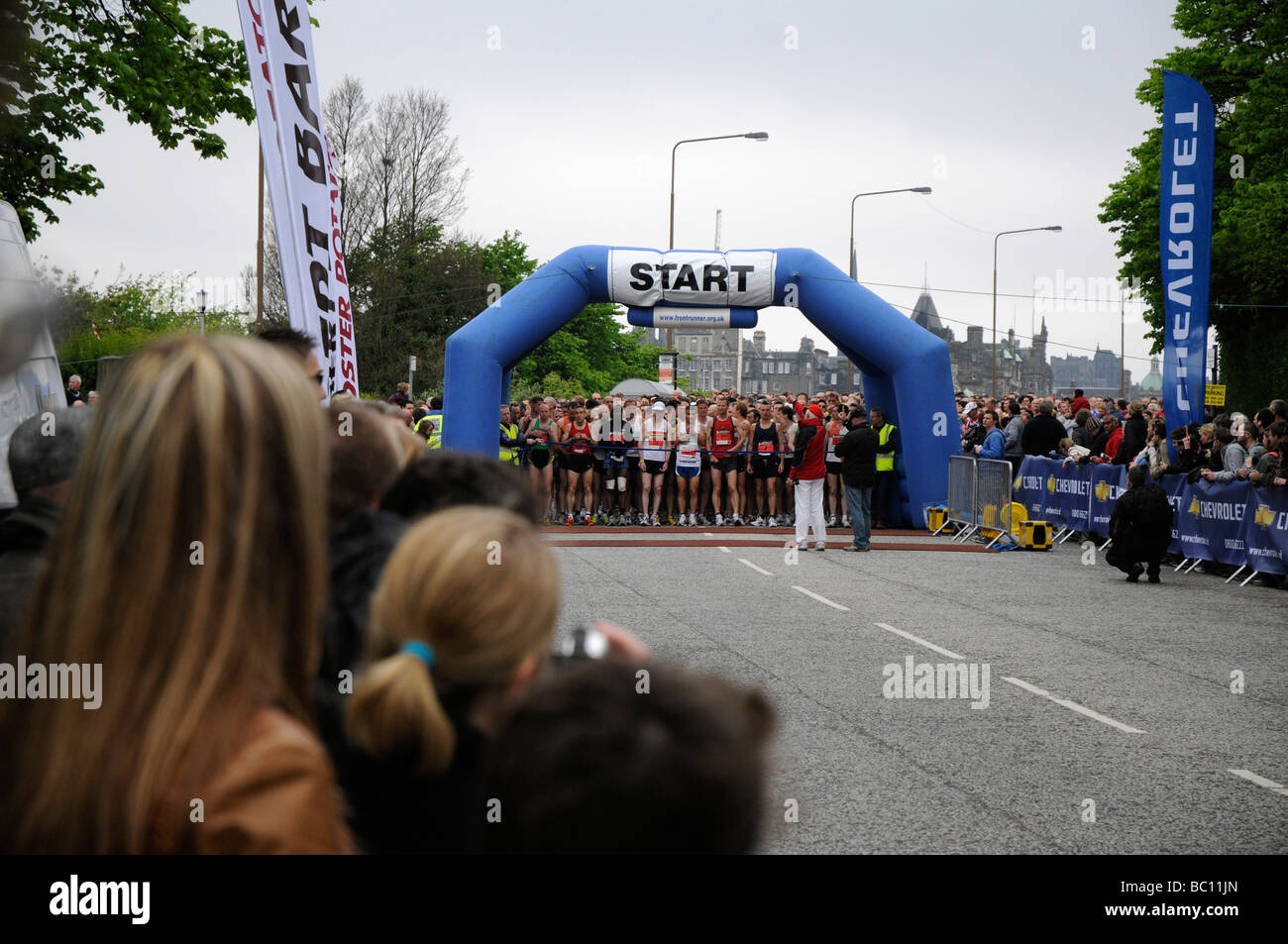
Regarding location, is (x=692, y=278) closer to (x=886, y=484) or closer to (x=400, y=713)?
(x=886, y=484)

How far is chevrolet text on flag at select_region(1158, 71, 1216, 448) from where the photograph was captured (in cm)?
1575

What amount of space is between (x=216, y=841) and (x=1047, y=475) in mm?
19774

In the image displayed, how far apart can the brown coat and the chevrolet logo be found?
46.9 feet

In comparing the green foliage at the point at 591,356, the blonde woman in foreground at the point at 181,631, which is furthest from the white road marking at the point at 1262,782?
the green foliage at the point at 591,356

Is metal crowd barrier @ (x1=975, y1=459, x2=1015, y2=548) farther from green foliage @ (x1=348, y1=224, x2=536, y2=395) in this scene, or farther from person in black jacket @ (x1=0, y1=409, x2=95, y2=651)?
green foliage @ (x1=348, y1=224, x2=536, y2=395)

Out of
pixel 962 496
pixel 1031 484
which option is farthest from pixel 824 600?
pixel 1031 484

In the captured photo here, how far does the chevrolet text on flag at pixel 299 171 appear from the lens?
296 inches

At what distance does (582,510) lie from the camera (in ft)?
68.7

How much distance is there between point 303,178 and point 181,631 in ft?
22.1

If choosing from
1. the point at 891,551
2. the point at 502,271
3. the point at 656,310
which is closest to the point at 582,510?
the point at 656,310

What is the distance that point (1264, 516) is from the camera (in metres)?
14.0

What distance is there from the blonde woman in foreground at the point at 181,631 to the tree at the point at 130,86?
1259 centimetres

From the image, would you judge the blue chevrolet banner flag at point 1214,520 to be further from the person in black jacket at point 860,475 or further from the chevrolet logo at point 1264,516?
the person in black jacket at point 860,475
